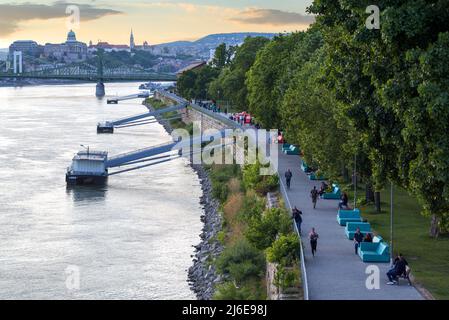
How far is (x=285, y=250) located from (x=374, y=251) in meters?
1.98

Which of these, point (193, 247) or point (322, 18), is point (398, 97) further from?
point (193, 247)

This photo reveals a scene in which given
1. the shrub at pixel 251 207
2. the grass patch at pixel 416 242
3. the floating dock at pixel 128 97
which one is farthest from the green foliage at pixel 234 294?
the floating dock at pixel 128 97

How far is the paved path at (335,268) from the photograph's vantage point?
1591 cm

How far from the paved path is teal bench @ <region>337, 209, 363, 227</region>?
0.18 meters

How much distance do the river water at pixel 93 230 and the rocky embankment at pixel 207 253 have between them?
29 cm

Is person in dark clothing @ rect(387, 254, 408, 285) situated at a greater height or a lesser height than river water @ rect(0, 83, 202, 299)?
greater

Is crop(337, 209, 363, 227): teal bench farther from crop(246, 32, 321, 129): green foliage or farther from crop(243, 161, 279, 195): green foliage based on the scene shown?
crop(246, 32, 321, 129): green foliage

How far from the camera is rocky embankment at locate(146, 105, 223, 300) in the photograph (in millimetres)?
22398

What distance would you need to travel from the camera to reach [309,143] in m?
27.7

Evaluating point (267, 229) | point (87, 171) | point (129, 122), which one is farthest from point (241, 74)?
point (267, 229)

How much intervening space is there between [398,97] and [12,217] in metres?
21.0

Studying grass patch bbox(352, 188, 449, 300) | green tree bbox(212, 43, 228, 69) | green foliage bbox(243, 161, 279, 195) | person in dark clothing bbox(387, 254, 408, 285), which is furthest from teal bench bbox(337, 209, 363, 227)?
green tree bbox(212, 43, 228, 69)

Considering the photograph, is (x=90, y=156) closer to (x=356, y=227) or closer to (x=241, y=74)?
(x=241, y=74)

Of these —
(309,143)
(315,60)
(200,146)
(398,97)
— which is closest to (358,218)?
(309,143)
